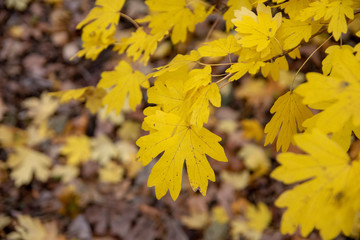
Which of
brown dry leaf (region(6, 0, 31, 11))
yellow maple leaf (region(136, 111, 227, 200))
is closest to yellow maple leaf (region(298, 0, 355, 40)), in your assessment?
yellow maple leaf (region(136, 111, 227, 200))

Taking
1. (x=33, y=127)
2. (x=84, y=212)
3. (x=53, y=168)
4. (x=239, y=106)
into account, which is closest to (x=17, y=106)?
(x=33, y=127)

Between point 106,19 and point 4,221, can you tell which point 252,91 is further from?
point 4,221

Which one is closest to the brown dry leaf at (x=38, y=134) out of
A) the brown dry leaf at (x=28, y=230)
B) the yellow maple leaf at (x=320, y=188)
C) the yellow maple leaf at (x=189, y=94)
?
the brown dry leaf at (x=28, y=230)

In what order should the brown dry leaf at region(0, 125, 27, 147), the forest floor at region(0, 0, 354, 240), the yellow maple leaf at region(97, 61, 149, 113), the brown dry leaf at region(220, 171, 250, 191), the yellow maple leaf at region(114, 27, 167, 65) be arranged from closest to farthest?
the yellow maple leaf at region(114, 27, 167, 65), the yellow maple leaf at region(97, 61, 149, 113), the forest floor at region(0, 0, 354, 240), the brown dry leaf at region(220, 171, 250, 191), the brown dry leaf at region(0, 125, 27, 147)

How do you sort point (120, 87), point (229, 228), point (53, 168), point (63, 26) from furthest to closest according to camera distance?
point (63, 26), point (53, 168), point (229, 228), point (120, 87)

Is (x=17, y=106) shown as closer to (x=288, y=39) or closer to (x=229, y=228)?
(x=229, y=228)

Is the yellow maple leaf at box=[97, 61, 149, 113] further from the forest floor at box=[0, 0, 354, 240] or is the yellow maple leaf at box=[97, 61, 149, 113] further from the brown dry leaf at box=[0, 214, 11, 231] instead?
the brown dry leaf at box=[0, 214, 11, 231]
